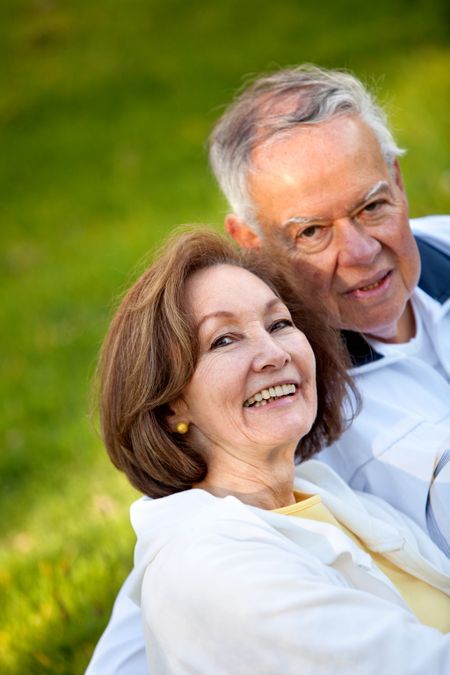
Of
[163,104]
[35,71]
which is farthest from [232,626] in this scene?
[35,71]

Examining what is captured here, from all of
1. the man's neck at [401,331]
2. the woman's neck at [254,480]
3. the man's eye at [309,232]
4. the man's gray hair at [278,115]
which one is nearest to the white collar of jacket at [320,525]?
the woman's neck at [254,480]

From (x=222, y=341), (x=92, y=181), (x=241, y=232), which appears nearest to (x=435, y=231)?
(x=241, y=232)

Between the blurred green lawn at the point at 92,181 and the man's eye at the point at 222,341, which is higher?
the man's eye at the point at 222,341

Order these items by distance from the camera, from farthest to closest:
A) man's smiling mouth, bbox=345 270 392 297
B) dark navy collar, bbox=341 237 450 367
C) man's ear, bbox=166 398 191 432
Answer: dark navy collar, bbox=341 237 450 367
man's smiling mouth, bbox=345 270 392 297
man's ear, bbox=166 398 191 432

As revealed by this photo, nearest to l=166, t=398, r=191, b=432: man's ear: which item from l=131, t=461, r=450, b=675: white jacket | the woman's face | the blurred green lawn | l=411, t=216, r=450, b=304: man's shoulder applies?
the woman's face

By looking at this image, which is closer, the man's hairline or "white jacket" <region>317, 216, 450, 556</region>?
"white jacket" <region>317, 216, 450, 556</region>

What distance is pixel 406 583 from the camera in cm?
282

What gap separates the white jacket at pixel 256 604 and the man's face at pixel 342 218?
1.12 meters

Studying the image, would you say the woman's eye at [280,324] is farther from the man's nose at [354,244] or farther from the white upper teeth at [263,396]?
the man's nose at [354,244]

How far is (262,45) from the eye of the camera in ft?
39.3

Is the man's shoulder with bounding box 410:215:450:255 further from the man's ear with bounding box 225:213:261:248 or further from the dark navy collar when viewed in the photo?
the man's ear with bounding box 225:213:261:248

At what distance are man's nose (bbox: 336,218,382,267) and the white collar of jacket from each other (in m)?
0.70

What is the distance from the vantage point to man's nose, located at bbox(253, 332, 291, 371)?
8.74 ft

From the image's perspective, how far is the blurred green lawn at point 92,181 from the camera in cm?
447
